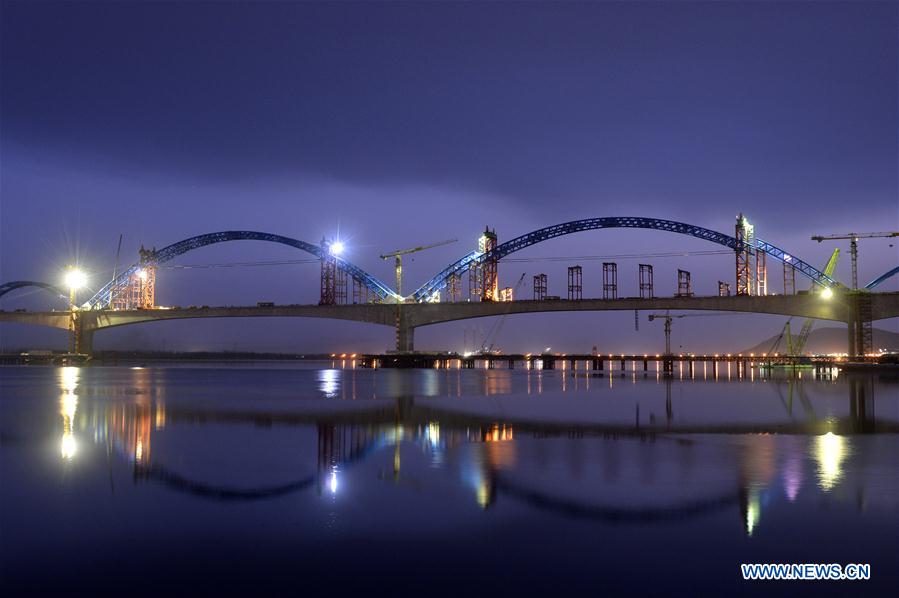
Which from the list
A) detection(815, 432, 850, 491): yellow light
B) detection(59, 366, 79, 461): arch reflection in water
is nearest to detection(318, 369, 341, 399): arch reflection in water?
detection(59, 366, 79, 461): arch reflection in water

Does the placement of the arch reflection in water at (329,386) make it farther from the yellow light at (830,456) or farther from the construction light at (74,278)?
the construction light at (74,278)

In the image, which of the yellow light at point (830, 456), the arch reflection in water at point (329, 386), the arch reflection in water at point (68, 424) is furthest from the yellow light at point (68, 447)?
the arch reflection in water at point (329, 386)

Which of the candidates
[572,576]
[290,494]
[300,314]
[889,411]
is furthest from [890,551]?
[300,314]

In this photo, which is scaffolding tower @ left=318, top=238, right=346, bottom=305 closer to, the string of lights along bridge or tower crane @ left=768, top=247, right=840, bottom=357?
the string of lights along bridge

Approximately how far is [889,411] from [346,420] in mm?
22879

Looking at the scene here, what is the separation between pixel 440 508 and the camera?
12.6 m

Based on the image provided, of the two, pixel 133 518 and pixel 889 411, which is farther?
pixel 889 411

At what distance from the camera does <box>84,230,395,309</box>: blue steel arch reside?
131750 mm

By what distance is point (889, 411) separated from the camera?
3169 centimetres

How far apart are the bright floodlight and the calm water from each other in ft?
422

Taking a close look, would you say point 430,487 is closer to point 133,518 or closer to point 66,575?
point 133,518

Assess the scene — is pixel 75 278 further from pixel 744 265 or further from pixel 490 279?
pixel 744 265

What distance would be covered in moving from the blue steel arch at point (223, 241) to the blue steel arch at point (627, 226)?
1084 cm

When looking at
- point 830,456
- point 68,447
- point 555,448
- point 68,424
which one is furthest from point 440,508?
point 68,424
